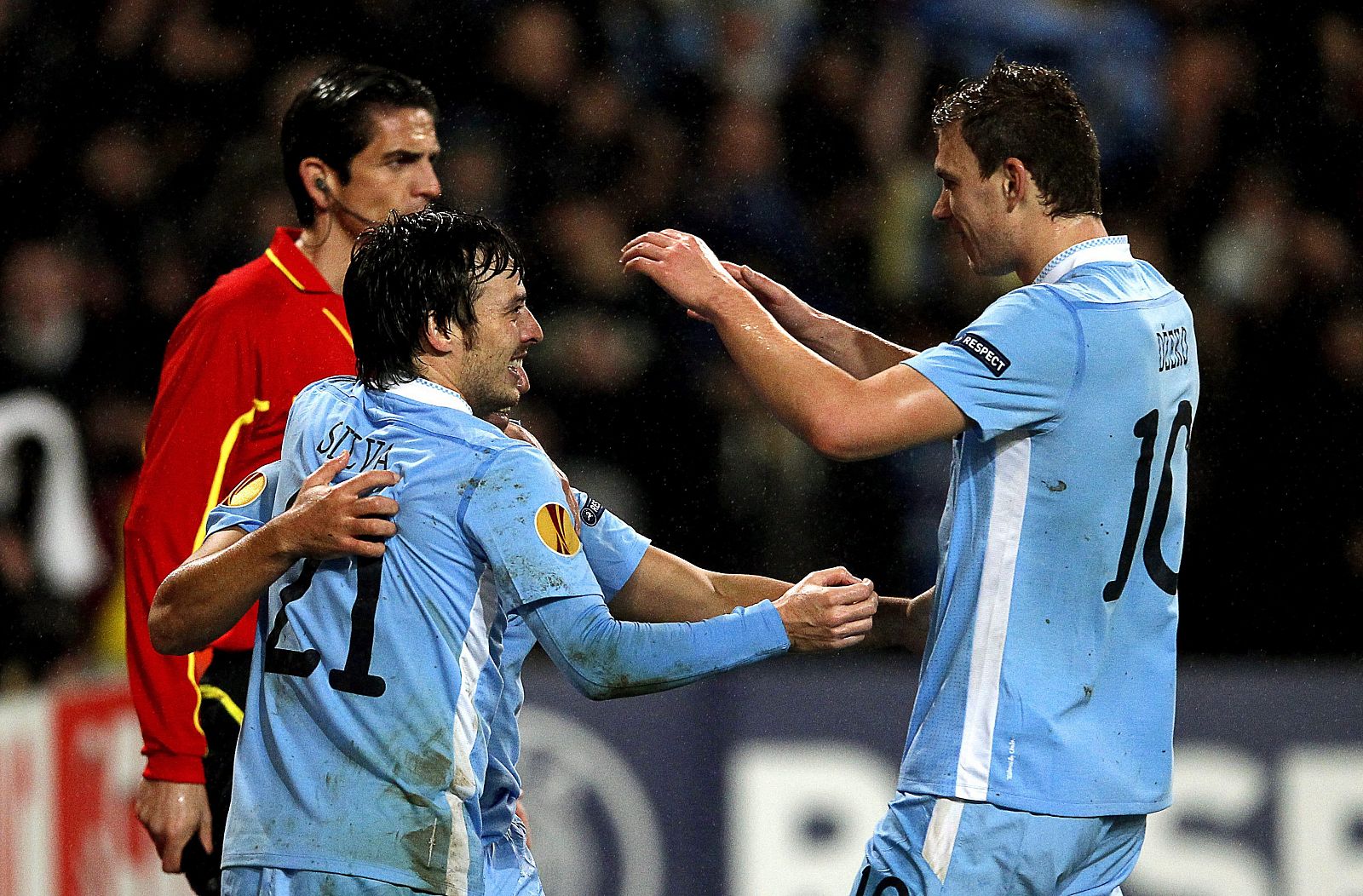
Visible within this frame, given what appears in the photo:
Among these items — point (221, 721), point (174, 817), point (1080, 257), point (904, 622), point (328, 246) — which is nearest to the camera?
point (1080, 257)

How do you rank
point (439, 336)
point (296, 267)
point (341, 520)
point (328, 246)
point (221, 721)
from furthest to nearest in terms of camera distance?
1. point (328, 246)
2. point (296, 267)
3. point (221, 721)
4. point (439, 336)
5. point (341, 520)

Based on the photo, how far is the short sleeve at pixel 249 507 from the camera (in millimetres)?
2783

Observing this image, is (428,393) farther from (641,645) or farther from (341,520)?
(641,645)

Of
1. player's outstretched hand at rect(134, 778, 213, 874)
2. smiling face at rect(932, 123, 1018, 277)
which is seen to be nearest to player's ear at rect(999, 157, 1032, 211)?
smiling face at rect(932, 123, 1018, 277)

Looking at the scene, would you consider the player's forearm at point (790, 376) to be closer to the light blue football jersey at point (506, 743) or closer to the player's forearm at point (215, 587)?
the light blue football jersey at point (506, 743)

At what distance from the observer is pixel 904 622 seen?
11.1ft

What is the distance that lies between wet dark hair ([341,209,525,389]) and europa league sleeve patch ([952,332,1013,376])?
74 centimetres

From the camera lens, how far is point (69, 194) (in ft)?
22.2

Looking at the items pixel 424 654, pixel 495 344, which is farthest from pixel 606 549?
pixel 424 654

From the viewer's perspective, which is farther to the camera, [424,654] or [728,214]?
[728,214]

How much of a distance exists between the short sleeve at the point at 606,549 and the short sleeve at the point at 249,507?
587 millimetres

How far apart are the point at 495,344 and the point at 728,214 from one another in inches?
150

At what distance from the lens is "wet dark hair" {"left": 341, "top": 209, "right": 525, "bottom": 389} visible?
8.82ft

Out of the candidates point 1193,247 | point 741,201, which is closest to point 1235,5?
point 1193,247
